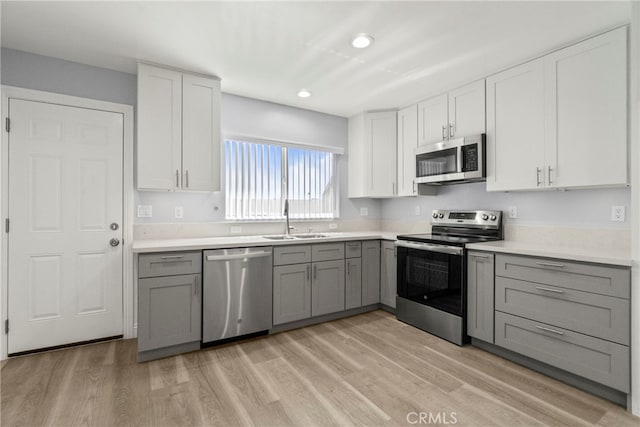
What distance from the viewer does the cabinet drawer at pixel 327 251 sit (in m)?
3.23

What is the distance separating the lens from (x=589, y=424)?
1.72 meters

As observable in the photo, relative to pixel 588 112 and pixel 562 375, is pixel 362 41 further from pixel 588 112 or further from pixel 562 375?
pixel 562 375

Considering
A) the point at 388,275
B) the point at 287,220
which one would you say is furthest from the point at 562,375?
the point at 287,220

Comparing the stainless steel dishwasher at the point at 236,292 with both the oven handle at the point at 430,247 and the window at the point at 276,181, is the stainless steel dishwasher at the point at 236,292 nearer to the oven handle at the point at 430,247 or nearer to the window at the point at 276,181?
the window at the point at 276,181

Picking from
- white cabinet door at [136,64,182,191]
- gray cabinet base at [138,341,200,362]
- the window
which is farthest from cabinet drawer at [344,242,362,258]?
white cabinet door at [136,64,182,191]

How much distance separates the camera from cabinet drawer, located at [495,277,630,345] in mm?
1889

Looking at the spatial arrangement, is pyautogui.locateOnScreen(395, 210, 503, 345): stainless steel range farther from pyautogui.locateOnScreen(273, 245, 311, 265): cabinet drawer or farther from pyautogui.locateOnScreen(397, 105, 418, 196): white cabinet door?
pyautogui.locateOnScreen(273, 245, 311, 265): cabinet drawer

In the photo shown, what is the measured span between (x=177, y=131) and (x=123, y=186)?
2.42 feet

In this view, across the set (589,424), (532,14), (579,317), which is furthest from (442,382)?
(532,14)

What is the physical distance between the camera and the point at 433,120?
3.40 m

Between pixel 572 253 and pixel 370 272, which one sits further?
pixel 370 272

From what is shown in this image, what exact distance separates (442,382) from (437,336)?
2.70ft

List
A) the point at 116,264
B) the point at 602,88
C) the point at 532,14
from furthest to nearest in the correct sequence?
the point at 116,264 → the point at 602,88 → the point at 532,14

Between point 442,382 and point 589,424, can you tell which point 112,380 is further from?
point 589,424
